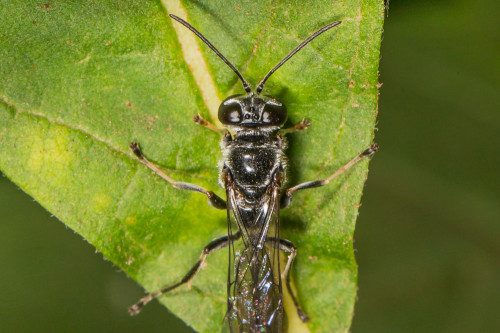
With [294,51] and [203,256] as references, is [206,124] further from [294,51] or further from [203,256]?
[203,256]

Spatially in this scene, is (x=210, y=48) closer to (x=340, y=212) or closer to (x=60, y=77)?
(x=60, y=77)

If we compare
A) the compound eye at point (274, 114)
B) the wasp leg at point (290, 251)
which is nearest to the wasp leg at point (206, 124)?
the compound eye at point (274, 114)

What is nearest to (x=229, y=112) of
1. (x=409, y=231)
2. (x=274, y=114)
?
(x=274, y=114)

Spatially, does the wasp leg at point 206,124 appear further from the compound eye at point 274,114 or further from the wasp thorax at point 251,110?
the compound eye at point 274,114

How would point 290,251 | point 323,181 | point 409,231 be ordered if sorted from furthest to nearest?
point 409,231 < point 290,251 < point 323,181

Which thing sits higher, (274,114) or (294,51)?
(294,51)

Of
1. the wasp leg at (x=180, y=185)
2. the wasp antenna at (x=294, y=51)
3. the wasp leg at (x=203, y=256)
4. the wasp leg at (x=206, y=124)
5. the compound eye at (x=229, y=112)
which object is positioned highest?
the wasp antenna at (x=294, y=51)

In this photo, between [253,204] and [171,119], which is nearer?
[171,119]
